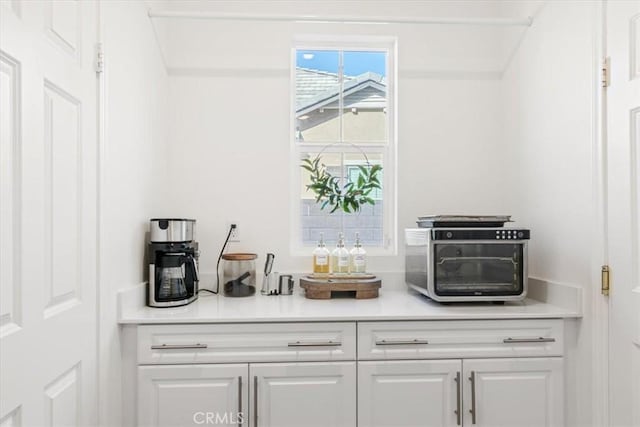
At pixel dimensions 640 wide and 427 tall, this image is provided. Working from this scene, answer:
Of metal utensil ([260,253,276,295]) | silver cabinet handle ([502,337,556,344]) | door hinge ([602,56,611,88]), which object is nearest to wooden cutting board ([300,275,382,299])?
metal utensil ([260,253,276,295])

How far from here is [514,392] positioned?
193 centimetres

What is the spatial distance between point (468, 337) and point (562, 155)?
0.93 metres

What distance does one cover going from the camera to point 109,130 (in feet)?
5.82

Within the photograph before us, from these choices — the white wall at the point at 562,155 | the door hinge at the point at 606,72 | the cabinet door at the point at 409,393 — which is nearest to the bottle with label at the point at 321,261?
the cabinet door at the point at 409,393

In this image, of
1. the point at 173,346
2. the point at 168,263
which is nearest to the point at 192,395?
the point at 173,346

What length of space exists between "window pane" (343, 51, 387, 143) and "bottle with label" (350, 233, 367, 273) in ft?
2.30

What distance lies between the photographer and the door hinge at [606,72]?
1.77m

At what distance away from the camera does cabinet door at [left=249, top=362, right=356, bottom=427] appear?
6.16 feet

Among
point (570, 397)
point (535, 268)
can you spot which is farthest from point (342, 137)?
point (570, 397)

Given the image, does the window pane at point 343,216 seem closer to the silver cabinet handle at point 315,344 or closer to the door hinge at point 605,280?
the silver cabinet handle at point 315,344

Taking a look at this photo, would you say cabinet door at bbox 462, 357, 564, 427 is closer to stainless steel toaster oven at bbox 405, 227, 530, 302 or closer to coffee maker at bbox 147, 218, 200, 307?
stainless steel toaster oven at bbox 405, 227, 530, 302

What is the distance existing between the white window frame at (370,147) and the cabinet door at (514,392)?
0.91 meters

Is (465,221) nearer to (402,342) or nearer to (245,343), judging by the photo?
(402,342)

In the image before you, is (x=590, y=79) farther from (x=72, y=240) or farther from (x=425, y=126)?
(x=72, y=240)
